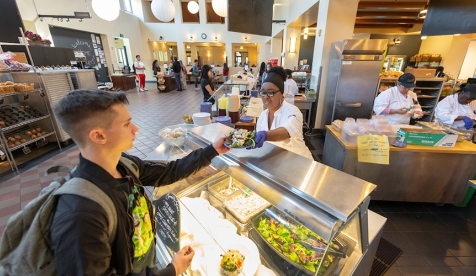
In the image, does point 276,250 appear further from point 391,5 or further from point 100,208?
point 391,5

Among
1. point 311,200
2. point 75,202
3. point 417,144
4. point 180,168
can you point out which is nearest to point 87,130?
point 75,202

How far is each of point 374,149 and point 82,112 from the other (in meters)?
2.47

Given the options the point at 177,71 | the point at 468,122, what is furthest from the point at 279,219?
the point at 177,71

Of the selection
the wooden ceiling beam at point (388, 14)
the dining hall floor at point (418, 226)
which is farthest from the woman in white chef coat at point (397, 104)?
the wooden ceiling beam at point (388, 14)

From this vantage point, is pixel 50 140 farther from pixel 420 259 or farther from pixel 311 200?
pixel 420 259

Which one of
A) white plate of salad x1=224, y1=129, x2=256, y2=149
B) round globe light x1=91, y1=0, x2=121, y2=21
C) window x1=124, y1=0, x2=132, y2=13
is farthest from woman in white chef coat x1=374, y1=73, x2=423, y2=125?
window x1=124, y1=0, x2=132, y2=13

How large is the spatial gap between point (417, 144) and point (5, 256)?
138 inches

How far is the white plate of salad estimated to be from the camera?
128cm

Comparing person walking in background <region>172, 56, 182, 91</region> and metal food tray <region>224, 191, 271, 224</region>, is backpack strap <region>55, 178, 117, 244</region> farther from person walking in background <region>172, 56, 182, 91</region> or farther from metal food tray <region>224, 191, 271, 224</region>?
person walking in background <region>172, 56, 182, 91</region>

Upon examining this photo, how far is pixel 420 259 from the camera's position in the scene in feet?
6.77

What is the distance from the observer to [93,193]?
2.20ft

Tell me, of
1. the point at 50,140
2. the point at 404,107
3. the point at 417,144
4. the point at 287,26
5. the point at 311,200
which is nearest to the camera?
the point at 311,200

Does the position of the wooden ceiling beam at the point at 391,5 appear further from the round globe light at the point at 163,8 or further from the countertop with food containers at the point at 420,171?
the round globe light at the point at 163,8

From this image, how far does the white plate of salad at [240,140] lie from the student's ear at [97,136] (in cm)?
69
